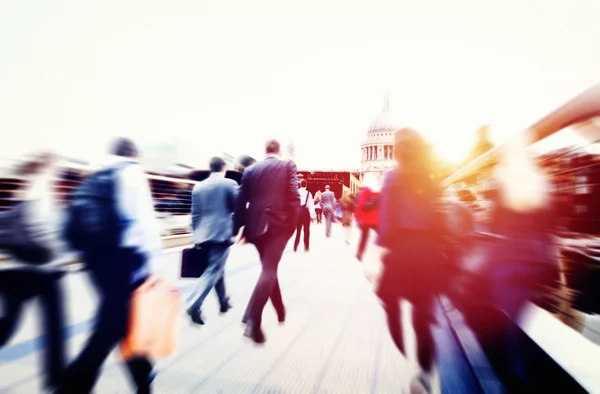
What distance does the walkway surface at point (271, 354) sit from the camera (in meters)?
2.56

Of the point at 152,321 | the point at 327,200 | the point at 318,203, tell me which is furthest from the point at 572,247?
the point at 318,203

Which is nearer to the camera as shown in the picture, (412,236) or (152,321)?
(152,321)

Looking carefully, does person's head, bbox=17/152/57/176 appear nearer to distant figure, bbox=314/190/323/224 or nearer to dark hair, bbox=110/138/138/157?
dark hair, bbox=110/138/138/157

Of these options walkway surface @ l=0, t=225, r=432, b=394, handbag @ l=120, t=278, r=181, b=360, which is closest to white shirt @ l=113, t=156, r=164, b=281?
handbag @ l=120, t=278, r=181, b=360

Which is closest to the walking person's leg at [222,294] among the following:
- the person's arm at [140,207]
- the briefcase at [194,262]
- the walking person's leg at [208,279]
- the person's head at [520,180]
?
the walking person's leg at [208,279]

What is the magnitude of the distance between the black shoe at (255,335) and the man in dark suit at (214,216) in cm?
82

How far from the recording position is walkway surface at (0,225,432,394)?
2562mm

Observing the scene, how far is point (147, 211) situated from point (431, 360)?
6.73 ft

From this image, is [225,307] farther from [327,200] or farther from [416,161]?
[327,200]

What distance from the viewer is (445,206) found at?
2.87m

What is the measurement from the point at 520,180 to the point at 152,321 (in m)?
2.35

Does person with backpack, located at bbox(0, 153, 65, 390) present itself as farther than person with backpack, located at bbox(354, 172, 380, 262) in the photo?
No

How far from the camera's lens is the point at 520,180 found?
8.22 feet

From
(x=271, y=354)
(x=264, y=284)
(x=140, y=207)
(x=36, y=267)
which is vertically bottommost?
(x=271, y=354)
